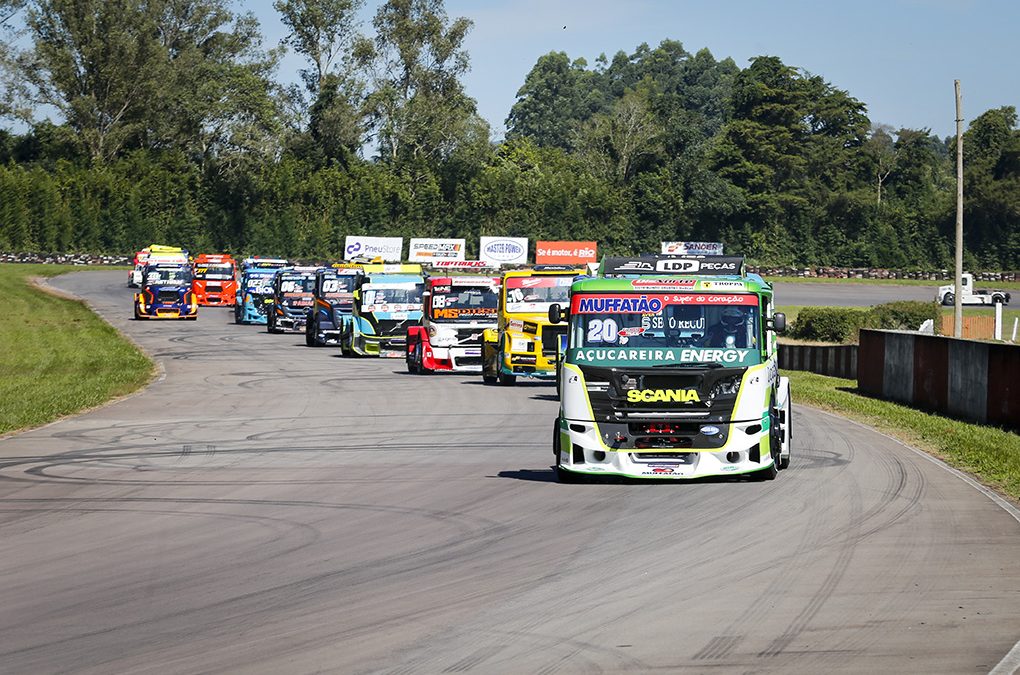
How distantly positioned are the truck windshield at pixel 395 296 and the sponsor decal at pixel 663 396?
23.9 metres

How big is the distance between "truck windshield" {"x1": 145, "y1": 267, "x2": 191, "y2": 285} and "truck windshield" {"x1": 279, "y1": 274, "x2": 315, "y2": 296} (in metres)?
7.03

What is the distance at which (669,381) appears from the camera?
46.8 ft

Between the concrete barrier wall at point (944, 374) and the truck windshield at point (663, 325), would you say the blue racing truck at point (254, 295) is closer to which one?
the concrete barrier wall at point (944, 374)

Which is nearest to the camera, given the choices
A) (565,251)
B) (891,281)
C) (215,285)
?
(215,285)

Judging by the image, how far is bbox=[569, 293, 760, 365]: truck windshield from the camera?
14977 millimetres

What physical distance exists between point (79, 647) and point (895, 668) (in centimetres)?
441

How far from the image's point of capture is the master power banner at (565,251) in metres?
101

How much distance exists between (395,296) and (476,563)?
91.0 ft

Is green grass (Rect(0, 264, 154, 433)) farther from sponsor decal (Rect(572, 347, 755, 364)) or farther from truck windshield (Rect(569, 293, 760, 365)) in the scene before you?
sponsor decal (Rect(572, 347, 755, 364))

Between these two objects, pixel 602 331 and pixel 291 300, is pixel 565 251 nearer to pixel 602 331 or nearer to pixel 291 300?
pixel 291 300

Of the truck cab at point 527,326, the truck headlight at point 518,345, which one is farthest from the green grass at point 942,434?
the truck headlight at point 518,345

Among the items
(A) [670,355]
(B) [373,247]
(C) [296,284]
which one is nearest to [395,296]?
(C) [296,284]

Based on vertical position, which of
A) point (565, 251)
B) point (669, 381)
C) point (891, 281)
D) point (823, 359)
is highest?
point (565, 251)

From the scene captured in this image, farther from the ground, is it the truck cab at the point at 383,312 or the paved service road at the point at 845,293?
the truck cab at the point at 383,312
